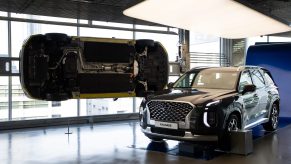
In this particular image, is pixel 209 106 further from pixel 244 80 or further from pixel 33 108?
pixel 33 108

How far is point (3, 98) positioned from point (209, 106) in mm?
6082

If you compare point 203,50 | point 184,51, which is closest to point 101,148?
point 184,51

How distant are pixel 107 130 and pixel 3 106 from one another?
298 centimetres

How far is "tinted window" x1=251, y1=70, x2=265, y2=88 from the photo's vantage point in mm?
7557

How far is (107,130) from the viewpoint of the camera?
348 inches

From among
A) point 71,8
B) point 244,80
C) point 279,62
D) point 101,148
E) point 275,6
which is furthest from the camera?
point 275,6

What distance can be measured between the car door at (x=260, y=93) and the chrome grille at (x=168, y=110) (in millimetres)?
2091

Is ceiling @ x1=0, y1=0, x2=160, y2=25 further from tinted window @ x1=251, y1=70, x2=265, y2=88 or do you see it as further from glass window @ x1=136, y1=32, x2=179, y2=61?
tinted window @ x1=251, y1=70, x2=265, y2=88

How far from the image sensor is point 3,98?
943 centimetres

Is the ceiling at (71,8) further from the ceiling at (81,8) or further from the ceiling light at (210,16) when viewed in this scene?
the ceiling light at (210,16)

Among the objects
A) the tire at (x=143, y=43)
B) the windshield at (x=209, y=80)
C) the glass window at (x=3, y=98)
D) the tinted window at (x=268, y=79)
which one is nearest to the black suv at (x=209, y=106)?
the windshield at (x=209, y=80)

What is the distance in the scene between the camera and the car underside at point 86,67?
23.6 ft

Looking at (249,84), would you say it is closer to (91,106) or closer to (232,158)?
(232,158)

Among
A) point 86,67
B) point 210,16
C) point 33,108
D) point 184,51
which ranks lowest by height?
point 33,108
